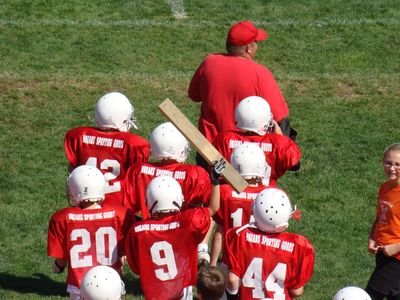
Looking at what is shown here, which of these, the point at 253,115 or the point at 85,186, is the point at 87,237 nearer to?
the point at 85,186

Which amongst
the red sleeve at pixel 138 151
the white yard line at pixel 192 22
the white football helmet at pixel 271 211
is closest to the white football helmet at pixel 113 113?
the red sleeve at pixel 138 151

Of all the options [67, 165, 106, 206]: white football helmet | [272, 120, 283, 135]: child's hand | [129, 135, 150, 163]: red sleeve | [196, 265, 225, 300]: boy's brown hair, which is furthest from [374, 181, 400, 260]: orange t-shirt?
[67, 165, 106, 206]: white football helmet

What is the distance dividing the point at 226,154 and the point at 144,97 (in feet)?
17.8

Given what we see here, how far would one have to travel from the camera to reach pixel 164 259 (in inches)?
336

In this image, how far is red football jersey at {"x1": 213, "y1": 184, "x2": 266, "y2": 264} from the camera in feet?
30.2

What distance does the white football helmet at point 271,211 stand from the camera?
8.28m

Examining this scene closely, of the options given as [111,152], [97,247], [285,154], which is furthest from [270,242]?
[111,152]

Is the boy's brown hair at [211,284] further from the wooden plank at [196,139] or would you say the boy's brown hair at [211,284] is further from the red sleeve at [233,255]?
the wooden plank at [196,139]

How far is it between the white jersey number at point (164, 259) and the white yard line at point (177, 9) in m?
9.10

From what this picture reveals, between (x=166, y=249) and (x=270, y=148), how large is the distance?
1.68 meters

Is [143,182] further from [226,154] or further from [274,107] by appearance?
[274,107]

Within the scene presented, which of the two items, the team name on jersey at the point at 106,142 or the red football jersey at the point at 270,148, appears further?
the team name on jersey at the point at 106,142

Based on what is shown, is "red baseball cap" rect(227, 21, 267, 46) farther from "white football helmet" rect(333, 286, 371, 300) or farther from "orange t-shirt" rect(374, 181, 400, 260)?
"white football helmet" rect(333, 286, 371, 300)

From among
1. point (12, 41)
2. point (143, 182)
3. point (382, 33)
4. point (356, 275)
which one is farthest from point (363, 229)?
point (12, 41)
